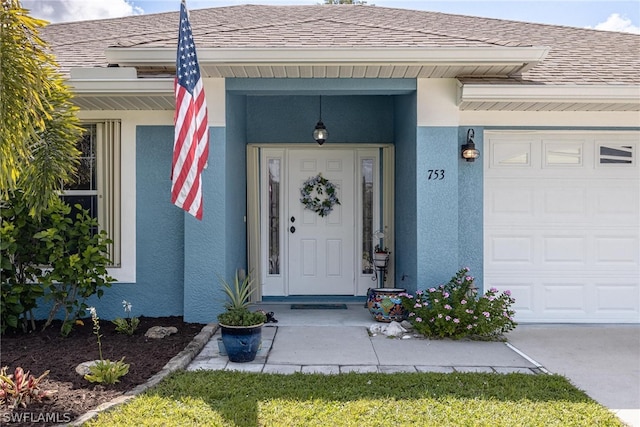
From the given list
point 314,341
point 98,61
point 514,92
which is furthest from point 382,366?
point 98,61

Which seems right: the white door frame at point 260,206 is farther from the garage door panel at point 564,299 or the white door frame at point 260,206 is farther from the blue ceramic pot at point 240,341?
the blue ceramic pot at point 240,341

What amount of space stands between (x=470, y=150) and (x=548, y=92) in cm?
103

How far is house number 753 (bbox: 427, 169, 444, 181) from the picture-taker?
583 centimetres

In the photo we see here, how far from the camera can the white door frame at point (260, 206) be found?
7.32 m

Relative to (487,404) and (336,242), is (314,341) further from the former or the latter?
(336,242)

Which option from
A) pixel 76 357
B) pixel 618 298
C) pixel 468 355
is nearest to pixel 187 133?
pixel 76 357

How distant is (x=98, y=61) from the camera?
645cm

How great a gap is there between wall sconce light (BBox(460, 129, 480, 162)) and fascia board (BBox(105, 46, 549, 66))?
102 centimetres

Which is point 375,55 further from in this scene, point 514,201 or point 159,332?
point 159,332

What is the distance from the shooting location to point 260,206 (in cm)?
748

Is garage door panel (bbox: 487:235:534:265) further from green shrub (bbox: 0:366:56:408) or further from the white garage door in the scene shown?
green shrub (bbox: 0:366:56:408)

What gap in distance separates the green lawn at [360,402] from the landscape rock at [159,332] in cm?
124

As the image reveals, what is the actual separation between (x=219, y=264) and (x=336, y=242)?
7.37 ft

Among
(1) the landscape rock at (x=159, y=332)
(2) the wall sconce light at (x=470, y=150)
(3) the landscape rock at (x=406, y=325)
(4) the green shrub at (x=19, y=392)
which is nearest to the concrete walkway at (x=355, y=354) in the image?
(3) the landscape rock at (x=406, y=325)
